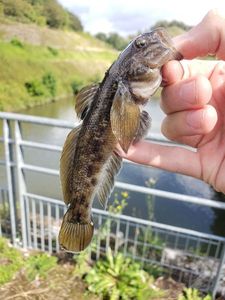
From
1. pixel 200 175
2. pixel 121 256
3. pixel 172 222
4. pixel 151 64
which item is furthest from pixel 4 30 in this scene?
pixel 172 222

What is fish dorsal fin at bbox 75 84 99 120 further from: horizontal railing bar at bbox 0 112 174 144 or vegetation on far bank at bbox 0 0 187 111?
horizontal railing bar at bbox 0 112 174 144

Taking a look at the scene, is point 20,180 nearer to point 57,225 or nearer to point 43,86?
point 57,225

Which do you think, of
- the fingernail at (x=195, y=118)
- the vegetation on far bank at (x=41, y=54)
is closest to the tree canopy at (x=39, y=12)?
the vegetation on far bank at (x=41, y=54)

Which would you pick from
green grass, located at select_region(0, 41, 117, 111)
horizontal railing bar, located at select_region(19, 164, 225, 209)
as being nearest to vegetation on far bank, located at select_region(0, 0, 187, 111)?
green grass, located at select_region(0, 41, 117, 111)

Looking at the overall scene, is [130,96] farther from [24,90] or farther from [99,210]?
[99,210]

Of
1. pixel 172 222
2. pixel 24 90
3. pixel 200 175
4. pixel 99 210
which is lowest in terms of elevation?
pixel 172 222

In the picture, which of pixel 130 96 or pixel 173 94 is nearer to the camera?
pixel 130 96

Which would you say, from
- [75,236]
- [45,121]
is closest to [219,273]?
[45,121]
